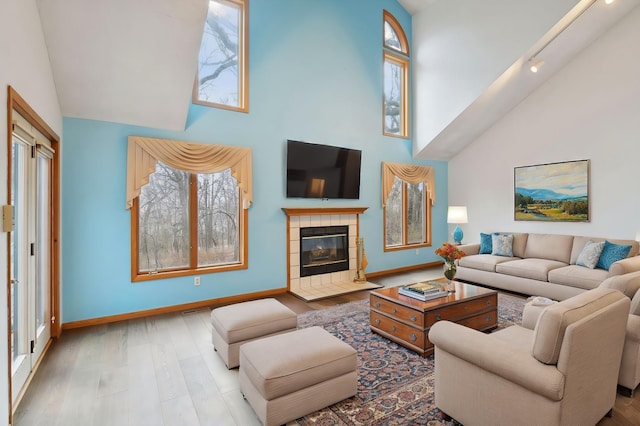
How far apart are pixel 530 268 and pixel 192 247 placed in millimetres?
4620

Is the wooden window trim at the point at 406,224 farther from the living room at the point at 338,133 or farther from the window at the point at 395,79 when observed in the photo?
the window at the point at 395,79

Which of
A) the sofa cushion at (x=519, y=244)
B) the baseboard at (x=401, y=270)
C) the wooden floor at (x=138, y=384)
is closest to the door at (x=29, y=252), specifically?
the wooden floor at (x=138, y=384)

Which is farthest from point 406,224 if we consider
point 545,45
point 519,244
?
point 545,45

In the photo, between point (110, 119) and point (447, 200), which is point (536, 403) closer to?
point (110, 119)

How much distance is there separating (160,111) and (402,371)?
12.2 ft

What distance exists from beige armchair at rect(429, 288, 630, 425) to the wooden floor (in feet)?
1.81

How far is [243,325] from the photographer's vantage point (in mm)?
2756

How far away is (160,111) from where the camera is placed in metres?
3.90

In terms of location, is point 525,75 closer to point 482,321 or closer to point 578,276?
point 578,276

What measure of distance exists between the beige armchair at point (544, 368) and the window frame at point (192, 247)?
10.4ft

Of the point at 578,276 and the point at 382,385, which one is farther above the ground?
the point at 578,276

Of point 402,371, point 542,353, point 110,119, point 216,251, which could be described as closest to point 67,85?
point 110,119

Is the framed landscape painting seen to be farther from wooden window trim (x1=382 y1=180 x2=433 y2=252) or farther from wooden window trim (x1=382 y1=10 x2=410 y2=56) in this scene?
wooden window trim (x1=382 y1=10 x2=410 y2=56)

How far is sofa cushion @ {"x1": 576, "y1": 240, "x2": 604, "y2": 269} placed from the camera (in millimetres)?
4391
